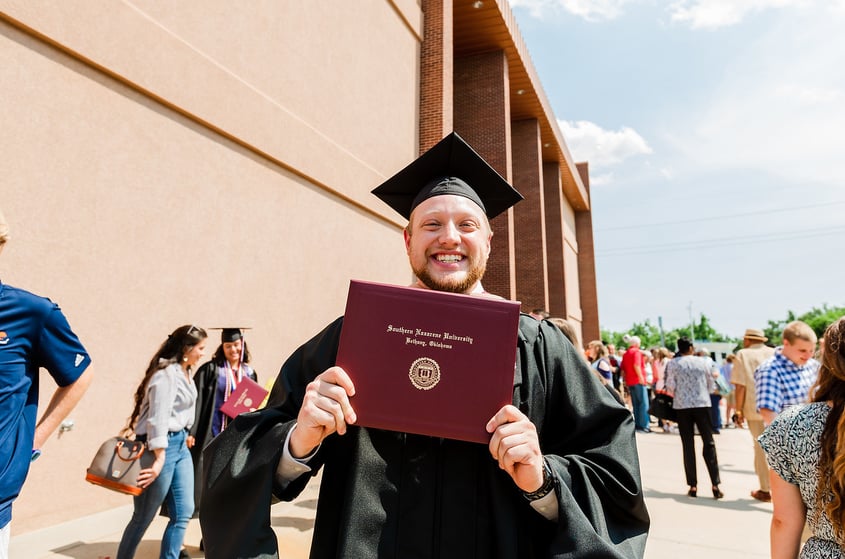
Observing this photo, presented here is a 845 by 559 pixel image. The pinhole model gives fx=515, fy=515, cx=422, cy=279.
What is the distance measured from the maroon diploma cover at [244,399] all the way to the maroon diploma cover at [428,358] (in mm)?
3536

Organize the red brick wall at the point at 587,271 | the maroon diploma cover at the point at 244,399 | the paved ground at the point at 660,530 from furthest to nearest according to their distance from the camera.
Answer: the red brick wall at the point at 587,271, the maroon diploma cover at the point at 244,399, the paved ground at the point at 660,530

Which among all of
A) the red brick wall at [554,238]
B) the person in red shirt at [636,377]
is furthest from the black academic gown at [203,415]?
the red brick wall at [554,238]

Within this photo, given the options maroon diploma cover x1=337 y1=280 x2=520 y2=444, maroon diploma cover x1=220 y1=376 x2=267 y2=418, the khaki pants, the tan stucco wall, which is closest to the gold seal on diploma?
maroon diploma cover x1=337 y1=280 x2=520 y2=444

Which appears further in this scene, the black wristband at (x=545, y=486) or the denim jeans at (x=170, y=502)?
the denim jeans at (x=170, y=502)

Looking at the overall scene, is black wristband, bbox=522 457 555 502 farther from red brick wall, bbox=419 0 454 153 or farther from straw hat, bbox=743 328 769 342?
red brick wall, bbox=419 0 454 153

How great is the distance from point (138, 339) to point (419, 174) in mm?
4366

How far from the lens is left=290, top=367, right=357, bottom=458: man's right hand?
51.1 inches

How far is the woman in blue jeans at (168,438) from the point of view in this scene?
3736 millimetres

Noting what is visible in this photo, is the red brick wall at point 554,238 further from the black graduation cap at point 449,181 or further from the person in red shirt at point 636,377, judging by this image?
the black graduation cap at point 449,181

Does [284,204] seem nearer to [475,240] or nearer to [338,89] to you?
[338,89]

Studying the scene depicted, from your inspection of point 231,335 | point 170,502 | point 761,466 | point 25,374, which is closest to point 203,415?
point 231,335

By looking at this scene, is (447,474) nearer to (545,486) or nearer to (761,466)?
(545,486)

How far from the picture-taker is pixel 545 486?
134 centimetres

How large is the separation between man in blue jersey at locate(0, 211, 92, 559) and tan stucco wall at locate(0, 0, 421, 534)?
236 cm
